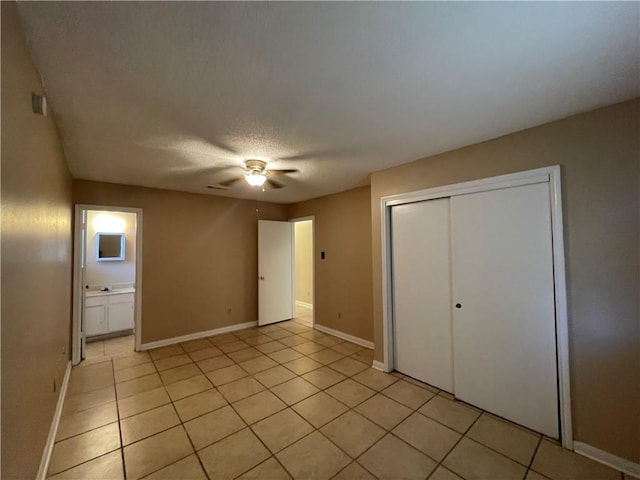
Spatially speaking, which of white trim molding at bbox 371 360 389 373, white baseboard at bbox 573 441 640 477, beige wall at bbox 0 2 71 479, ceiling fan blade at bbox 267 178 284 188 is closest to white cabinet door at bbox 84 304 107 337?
beige wall at bbox 0 2 71 479

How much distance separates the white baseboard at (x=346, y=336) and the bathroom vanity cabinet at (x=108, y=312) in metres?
3.27

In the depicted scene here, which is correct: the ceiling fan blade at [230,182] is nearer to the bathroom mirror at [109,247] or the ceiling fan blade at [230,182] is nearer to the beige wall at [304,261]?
the bathroom mirror at [109,247]

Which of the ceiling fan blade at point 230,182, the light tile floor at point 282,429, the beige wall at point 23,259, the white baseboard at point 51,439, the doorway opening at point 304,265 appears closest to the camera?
the beige wall at point 23,259

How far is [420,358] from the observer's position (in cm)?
292

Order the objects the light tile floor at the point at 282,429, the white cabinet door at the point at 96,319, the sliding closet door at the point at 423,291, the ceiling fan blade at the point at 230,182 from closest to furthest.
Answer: the light tile floor at the point at 282,429, the sliding closet door at the point at 423,291, the ceiling fan blade at the point at 230,182, the white cabinet door at the point at 96,319

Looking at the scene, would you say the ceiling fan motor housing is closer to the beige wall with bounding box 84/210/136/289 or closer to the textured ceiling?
the textured ceiling

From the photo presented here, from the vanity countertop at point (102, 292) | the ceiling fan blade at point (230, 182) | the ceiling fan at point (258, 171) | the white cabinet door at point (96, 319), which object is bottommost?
the white cabinet door at point (96, 319)

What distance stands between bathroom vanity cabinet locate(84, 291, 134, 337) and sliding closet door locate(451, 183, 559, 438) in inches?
199

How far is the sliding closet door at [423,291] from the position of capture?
8.91ft

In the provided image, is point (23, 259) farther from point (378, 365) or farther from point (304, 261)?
point (304, 261)

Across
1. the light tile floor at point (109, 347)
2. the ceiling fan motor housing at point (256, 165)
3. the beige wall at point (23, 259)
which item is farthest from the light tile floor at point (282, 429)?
the ceiling fan motor housing at point (256, 165)

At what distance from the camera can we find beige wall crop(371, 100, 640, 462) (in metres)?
1.73

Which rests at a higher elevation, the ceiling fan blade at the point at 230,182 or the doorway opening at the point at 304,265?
the ceiling fan blade at the point at 230,182

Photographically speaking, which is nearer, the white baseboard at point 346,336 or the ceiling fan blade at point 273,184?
the ceiling fan blade at point 273,184
